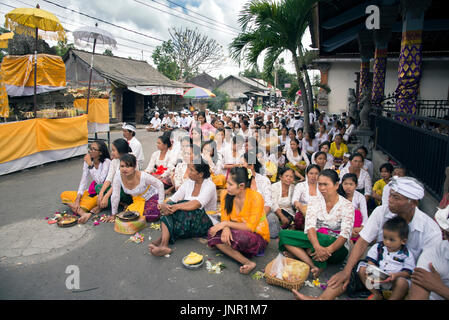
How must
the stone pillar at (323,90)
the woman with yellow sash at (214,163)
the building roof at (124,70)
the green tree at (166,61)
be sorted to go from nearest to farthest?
1. the woman with yellow sash at (214,163)
2. the stone pillar at (323,90)
3. the building roof at (124,70)
4. the green tree at (166,61)

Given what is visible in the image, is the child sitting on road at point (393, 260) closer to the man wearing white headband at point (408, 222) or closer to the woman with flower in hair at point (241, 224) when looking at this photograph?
the man wearing white headband at point (408, 222)

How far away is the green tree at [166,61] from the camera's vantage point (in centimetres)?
3359

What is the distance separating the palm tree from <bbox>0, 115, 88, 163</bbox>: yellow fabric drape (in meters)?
5.59

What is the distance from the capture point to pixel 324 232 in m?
3.57

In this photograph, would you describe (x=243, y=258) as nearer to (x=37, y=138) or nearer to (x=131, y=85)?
(x=37, y=138)

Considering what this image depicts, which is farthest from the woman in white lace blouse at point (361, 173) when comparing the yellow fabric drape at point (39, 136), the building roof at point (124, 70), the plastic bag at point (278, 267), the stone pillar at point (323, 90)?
the building roof at point (124, 70)

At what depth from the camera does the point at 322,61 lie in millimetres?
17297

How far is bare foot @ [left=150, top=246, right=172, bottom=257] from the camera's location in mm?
3676

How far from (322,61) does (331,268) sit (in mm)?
15948

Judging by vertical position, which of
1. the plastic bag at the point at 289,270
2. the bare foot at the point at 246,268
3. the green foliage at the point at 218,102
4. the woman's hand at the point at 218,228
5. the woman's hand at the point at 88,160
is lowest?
the bare foot at the point at 246,268

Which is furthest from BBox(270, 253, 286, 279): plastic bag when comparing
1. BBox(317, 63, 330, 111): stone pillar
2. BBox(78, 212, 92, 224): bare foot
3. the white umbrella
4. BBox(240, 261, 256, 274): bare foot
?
BBox(317, 63, 330, 111): stone pillar

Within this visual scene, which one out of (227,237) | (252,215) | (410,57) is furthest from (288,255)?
(410,57)

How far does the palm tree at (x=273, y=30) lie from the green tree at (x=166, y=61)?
25.0m
